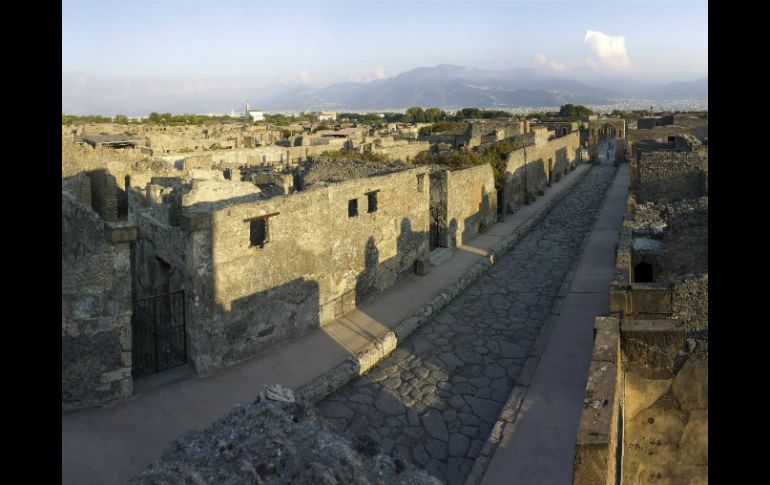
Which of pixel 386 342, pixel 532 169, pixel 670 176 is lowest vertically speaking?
pixel 386 342

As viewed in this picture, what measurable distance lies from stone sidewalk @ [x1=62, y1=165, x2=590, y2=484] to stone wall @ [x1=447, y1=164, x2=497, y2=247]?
4.12 m

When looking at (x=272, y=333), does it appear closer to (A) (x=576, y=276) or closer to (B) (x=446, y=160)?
(A) (x=576, y=276)

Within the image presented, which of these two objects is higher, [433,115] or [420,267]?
[433,115]

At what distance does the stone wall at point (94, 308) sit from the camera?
27.3 feet

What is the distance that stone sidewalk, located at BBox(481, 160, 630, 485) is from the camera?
7141mm

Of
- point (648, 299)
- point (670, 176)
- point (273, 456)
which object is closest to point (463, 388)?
point (648, 299)

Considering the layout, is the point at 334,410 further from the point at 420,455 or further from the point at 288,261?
the point at 288,261

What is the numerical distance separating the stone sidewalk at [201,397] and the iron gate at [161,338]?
873mm

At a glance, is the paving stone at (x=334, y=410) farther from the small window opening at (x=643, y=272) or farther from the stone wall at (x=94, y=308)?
the small window opening at (x=643, y=272)

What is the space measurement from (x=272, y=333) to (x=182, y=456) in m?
6.89

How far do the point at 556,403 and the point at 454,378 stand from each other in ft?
6.26

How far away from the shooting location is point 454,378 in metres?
10.1

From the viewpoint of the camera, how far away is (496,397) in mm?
9438

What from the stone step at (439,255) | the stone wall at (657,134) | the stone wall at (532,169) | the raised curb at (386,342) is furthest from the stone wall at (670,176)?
the stone wall at (657,134)
